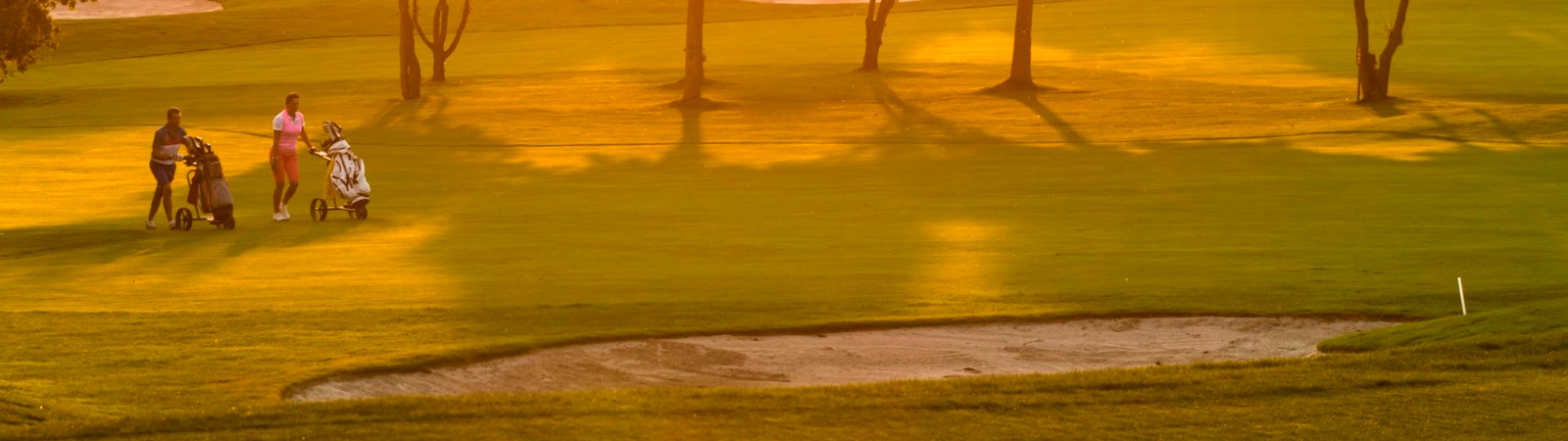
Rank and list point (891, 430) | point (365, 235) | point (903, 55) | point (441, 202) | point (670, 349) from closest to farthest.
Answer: point (891, 430)
point (670, 349)
point (365, 235)
point (441, 202)
point (903, 55)

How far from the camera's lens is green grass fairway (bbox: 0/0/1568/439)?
10.9 m

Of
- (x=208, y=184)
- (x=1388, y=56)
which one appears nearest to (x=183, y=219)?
(x=208, y=184)

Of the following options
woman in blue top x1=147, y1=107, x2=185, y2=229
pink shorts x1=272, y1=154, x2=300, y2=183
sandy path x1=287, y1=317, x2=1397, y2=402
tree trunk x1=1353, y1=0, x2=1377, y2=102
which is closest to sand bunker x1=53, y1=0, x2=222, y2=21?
tree trunk x1=1353, y1=0, x2=1377, y2=102

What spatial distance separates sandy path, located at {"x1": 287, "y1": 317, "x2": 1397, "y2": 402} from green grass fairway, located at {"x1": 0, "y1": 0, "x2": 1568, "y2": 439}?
0.37 metres

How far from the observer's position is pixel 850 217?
24500mm

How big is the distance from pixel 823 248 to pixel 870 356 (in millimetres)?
6470

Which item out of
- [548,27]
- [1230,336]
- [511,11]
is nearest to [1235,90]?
[1230,336]

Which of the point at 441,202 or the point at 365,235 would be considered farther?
the point at 441,202

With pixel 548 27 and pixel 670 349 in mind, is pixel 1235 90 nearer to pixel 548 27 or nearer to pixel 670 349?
pixel 670 349

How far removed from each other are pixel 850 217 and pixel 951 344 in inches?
379

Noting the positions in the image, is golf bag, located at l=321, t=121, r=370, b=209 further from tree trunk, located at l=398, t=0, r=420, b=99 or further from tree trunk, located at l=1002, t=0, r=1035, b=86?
tree trunk, located at l=398, t=0, r=420, b=99

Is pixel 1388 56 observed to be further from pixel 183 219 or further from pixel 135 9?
pixel 135 9

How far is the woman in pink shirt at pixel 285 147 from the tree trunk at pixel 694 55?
26405 mm

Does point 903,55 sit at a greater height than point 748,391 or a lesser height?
lesser
